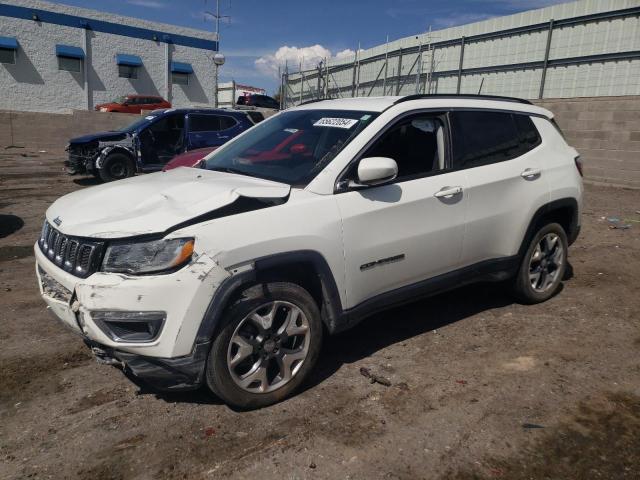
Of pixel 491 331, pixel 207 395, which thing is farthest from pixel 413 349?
pixel 207 395

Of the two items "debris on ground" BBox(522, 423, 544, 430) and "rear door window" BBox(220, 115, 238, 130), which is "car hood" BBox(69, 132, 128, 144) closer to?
"rear door window" BBox(220, 115, 238, 130)

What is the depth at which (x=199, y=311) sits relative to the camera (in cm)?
272

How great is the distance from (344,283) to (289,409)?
819mm

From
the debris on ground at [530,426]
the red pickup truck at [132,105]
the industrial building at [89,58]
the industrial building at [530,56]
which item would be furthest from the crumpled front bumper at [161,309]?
the industrial building at [89,58]

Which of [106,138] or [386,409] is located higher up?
[106,138]

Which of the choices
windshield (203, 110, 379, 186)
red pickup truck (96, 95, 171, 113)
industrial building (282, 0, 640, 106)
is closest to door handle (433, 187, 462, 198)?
windshield (203, 110, 379, 186)

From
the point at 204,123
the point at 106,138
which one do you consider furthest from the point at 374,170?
the point at 106,138

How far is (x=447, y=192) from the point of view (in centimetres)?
377

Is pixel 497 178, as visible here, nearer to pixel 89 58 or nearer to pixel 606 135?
pixel 606 135

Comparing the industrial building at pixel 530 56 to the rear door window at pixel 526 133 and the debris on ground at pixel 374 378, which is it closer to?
the rear door window at pixel 526 133

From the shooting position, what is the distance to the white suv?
272 cm

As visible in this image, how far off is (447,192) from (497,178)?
2.05 feet

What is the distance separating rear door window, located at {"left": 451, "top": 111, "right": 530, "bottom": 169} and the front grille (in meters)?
2.55

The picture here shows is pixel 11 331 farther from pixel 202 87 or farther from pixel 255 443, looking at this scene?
pixel 202 87
